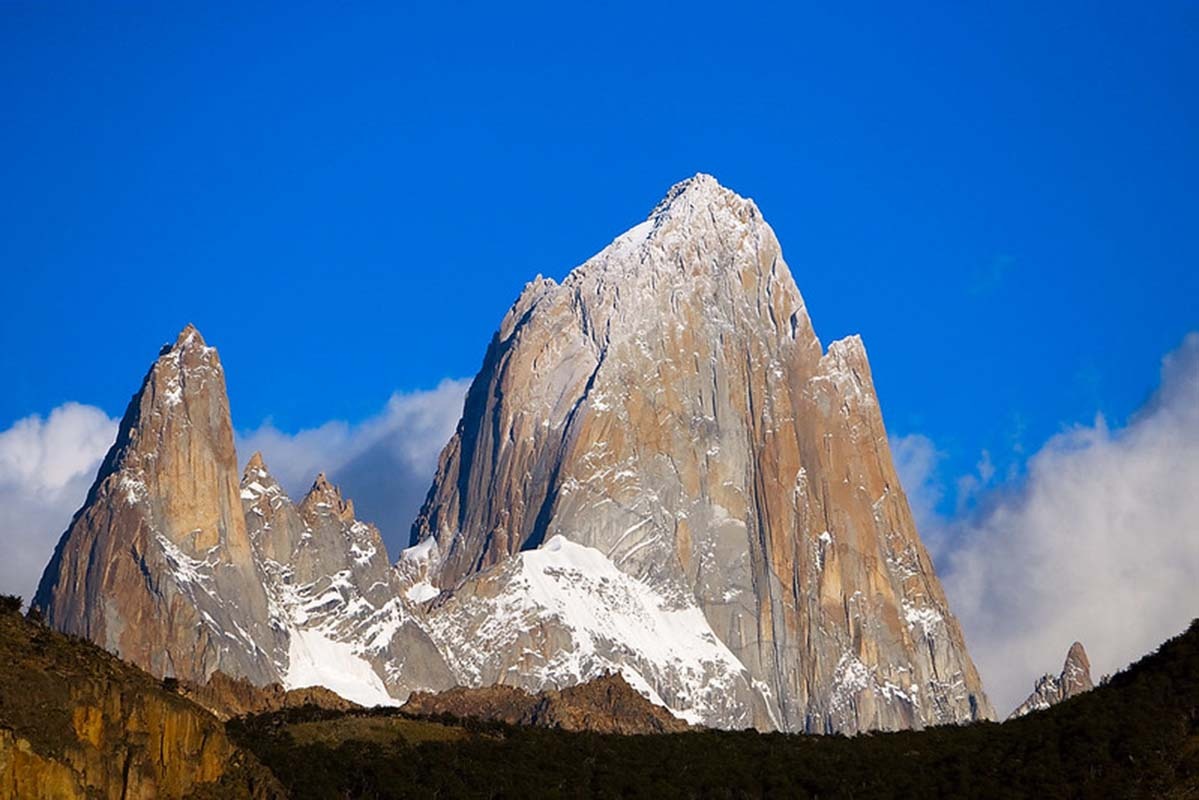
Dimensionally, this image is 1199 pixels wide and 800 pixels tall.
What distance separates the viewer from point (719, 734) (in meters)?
169

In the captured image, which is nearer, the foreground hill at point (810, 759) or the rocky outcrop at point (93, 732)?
the rocky outcrop at point (93, 732)

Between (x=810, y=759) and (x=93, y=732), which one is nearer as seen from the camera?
(x=93, y=732)

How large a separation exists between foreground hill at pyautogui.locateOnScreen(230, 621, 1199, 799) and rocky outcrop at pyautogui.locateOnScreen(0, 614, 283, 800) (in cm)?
2375

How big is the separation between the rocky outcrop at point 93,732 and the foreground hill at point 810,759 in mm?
23751

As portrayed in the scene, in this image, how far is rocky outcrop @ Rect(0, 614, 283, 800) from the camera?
99500 millimetres

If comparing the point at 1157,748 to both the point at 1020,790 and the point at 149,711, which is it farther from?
the point at 149,711

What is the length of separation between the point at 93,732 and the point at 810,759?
5625cm

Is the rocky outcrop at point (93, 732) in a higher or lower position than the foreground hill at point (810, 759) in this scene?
lower

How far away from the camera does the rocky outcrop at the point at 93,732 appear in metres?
99.5

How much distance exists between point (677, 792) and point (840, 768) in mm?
8910

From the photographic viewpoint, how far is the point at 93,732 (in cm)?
10381

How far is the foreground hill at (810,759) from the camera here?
135250mm

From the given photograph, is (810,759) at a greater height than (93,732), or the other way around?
(810,759)

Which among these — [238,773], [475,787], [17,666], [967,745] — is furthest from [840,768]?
[17,666]
